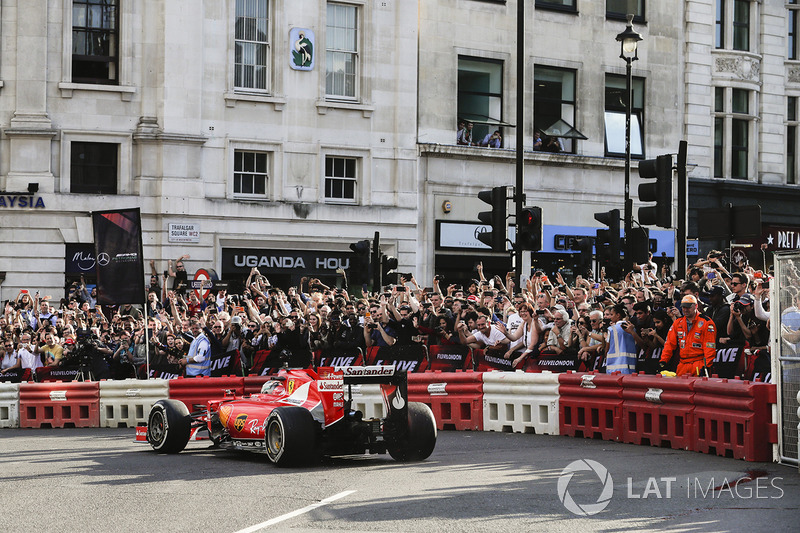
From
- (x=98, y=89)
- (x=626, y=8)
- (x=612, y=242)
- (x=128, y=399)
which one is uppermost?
(x=626, y=8)

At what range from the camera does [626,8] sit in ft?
133

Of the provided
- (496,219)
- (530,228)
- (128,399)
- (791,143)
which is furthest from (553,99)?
(128,399)

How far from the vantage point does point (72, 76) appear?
3375 centimetres

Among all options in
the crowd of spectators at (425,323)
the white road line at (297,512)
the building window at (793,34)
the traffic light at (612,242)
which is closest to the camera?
the white road line at (297,512)

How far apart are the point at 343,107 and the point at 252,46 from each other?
3.05m

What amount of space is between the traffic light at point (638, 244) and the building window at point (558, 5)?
22.0 metres

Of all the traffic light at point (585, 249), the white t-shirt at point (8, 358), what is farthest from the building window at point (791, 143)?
the white t-shirt at point (8, 358)

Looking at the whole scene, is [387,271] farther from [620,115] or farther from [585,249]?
[620,115]

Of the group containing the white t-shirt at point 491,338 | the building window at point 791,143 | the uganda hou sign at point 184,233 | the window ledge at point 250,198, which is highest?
the building window at point 791,143

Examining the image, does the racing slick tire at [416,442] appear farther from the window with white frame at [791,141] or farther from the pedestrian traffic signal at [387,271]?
the window with white frame at [791,141]

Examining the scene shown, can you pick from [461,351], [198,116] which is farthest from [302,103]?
[461,351]

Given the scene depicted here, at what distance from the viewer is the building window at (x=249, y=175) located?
1374 inches

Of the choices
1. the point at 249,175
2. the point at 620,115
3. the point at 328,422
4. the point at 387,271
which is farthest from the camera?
the point at 620,115

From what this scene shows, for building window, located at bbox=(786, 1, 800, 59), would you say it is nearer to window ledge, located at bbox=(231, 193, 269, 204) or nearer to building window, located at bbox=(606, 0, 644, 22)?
building window, located at bbox=(606, 0, 644, 22)
